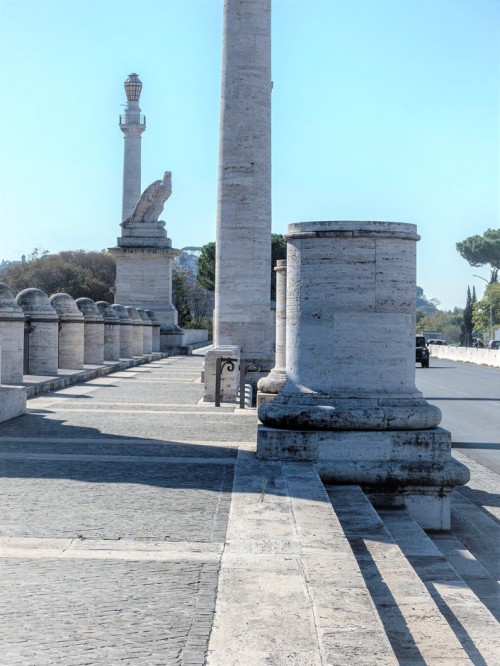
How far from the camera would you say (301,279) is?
31.0 feet

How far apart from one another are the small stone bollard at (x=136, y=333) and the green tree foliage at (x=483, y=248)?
104 m

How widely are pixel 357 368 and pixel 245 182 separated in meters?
13.0

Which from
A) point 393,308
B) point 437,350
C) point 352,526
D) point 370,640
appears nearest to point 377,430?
point 393,308

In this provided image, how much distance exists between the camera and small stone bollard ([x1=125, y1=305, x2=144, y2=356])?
126ft

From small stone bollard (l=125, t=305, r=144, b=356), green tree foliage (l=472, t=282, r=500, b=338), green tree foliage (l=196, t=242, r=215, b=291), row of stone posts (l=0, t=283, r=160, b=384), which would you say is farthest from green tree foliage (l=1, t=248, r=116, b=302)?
row of stone posts (l=0, t=283, r=160, b=384)

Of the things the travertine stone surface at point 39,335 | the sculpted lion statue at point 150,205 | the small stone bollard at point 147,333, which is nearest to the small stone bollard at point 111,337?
the small stone bollard at point 147,333

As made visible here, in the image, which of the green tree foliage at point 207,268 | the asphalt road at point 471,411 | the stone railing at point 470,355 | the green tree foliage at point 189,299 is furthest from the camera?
the green tree foliage at point 207,268

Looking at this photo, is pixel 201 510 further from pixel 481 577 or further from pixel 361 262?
pixel 361 262

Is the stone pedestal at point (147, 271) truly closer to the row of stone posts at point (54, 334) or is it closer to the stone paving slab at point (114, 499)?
the row of stone posts at point (54, 334)

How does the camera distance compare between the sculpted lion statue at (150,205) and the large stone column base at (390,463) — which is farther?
the sculpted lion statue at (150,205)

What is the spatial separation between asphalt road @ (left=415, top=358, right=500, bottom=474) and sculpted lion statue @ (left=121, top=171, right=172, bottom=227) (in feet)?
58.8

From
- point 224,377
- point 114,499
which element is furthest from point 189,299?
point 114,499

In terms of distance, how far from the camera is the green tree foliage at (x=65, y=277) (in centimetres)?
9231

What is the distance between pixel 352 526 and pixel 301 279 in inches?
114
